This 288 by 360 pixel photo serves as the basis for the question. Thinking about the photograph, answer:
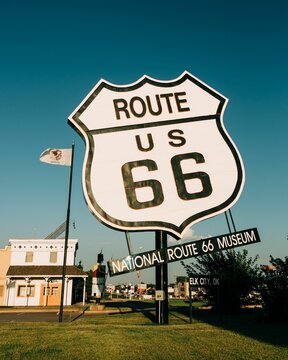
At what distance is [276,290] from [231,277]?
512 centimetres

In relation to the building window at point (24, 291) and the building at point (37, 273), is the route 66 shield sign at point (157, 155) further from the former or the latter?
the building window at point (24, 291)

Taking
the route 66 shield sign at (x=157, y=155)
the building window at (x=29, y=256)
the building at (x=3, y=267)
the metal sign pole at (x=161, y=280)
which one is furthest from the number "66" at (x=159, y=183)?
the building at (x=3, y=267)

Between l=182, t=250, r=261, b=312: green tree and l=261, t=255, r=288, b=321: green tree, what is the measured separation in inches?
152

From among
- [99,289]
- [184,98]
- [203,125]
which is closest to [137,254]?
[203,125]

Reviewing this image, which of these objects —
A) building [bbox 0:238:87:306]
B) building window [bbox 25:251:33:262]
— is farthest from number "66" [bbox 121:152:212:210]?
building window [bbox 25:251:33:262]

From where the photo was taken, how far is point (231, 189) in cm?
1275

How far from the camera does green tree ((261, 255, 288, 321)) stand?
591 inches

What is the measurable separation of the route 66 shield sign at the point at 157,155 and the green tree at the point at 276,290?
18.7 ft

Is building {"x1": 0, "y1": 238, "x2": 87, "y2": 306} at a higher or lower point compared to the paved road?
higher

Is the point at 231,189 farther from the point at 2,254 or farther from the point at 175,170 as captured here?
the point at 2,254

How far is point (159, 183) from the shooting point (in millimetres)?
12758

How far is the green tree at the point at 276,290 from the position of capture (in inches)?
591

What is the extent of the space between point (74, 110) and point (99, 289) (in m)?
15.0

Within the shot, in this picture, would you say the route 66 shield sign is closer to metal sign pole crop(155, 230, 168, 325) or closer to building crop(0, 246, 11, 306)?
metal sign pole crop(155, 230, 168, 325)
